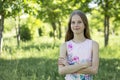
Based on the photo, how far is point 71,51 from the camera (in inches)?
144

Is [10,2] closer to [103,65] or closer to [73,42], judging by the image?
[103,65]

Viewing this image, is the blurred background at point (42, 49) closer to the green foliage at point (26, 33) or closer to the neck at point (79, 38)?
the green foliage at point (26, 33)

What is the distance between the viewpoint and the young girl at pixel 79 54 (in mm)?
3580

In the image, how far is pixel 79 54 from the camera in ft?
11.9

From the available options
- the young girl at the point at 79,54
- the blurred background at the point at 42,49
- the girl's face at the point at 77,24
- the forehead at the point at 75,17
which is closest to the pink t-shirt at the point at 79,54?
the young girl at the point at 79,54

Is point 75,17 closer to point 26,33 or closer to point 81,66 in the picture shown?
point 81,66

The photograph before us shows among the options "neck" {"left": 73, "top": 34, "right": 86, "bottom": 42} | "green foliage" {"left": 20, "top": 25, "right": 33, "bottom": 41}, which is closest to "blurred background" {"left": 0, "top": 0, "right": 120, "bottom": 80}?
"green foliage" {"left": 20, "top": 25, "right": 33, "bottom": 41}

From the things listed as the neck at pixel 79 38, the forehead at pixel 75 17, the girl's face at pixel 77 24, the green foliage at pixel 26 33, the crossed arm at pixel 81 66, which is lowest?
the green foliage at pixel 26 33

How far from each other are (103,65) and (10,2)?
4.82m

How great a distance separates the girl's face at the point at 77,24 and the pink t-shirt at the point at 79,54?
0.51 ft

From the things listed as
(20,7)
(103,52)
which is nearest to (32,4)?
(20,7)

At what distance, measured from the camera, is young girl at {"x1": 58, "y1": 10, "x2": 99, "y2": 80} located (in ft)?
11.7

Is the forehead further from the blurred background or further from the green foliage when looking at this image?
the green foliage

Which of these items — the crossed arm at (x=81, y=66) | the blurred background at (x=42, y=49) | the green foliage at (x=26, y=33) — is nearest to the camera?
the crossed arm at (x=81, y=66)
